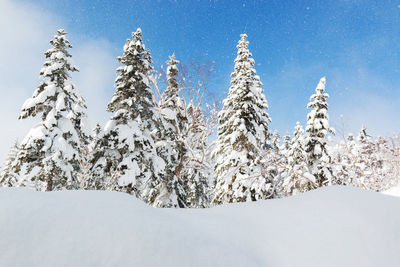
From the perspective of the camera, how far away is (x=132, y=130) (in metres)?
11.7

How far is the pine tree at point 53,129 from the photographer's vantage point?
11.9 metres

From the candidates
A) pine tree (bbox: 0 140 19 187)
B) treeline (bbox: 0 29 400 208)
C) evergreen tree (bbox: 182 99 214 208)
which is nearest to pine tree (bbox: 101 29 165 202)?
treeline (bbox: 0 29 400 208)

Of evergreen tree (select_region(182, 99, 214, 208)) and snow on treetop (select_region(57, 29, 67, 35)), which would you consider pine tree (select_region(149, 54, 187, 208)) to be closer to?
evergreen tree (select_region(182, 99, 214, 208))

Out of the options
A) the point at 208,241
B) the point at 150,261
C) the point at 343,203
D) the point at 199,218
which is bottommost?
the point at 150,261

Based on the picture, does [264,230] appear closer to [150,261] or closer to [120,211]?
[150,261]

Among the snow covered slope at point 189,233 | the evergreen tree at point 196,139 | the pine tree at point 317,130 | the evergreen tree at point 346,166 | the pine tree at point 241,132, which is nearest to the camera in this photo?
the snow covered slope at point 189,233

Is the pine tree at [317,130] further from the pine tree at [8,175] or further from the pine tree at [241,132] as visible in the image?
the pine tree at [8,175]

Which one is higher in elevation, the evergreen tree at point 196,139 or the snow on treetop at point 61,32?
the snow on treetop at point 61,32

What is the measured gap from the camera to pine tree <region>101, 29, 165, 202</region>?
11.5m

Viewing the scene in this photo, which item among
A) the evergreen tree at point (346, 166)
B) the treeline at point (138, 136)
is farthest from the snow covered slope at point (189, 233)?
the treeline at point (138, 136)

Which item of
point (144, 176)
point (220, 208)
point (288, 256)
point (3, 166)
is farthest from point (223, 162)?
point (3, 166)

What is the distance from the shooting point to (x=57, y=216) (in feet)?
5.53

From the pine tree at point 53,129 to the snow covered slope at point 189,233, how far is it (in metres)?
11.6

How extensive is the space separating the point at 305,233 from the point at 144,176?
10547 millimetres
